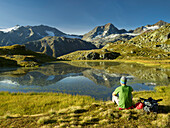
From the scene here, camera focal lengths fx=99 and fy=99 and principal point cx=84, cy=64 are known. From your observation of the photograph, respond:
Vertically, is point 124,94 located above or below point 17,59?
below

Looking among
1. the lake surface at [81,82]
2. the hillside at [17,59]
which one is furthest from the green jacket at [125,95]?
the hillside at [17,59]

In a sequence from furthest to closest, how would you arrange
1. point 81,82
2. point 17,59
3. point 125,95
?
point 17,59 → point 81,82 → point 125,95

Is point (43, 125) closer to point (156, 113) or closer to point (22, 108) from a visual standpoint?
point (22, 108)

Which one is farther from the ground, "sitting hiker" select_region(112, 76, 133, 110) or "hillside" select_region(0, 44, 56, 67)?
"hillside" select_region(0, 44, 56, 67)

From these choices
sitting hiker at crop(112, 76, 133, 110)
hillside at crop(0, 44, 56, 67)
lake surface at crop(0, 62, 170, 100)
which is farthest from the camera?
hillside at crop(0, 44, 56, 67)

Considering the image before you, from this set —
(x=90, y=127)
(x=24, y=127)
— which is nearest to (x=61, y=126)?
(x=90, y=127)

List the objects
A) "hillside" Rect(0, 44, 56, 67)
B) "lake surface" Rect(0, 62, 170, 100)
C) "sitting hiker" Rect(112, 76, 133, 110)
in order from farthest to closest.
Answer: "hillside" Rect(0, 44, 56, 67) → "lake surface" Rect(0, 62, 170, 100) → "sitting hiker" Rect(112, 76, 133, 110)

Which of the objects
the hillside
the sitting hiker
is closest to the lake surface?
the sitting hiker

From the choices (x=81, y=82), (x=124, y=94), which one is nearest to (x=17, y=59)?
(x=81, y=82)

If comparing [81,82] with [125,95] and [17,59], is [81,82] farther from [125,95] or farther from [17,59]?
[17,59]

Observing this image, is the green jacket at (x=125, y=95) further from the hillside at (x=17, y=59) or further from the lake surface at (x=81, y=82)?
the hillside at (x=17, y=59)

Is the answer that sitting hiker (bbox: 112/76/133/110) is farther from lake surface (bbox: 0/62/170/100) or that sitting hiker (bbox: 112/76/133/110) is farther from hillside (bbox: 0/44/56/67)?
hillside (bbox: 0/44/56/67)

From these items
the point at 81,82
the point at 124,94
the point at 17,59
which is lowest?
the point at 81,82

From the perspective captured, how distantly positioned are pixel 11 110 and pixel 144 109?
16317 mm
